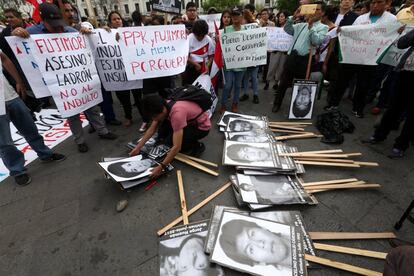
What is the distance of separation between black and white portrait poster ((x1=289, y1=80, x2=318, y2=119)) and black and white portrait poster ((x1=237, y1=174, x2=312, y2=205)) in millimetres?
2027

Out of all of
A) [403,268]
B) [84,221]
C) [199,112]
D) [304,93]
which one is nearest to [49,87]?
[84,221]

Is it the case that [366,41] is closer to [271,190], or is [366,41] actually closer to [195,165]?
[271,190]

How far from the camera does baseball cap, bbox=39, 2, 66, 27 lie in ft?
8.32

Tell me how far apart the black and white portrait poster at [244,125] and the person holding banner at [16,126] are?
9.49 feet

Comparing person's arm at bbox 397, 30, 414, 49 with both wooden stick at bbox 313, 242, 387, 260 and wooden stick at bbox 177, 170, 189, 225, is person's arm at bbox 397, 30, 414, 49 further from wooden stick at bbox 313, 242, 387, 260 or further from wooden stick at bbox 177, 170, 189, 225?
wooden stick at bbox 177, 170, 189, 225

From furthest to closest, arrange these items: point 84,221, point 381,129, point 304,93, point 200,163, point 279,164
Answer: point 304,93 → point 381,129 → point 200,163 → point 279,164 → point 84,221

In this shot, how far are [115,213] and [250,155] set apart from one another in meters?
1.80

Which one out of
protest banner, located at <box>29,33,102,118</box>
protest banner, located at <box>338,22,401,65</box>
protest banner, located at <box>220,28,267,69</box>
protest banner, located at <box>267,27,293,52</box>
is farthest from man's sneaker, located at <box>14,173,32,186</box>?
protest banner, located at <box>267,27,293,52</box>

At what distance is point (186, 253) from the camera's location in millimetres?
1812

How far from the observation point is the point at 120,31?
3150 millimetres

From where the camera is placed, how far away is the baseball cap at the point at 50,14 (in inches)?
99.8

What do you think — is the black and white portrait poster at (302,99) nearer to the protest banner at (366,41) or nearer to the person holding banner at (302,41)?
the person holding banner at (302,41)

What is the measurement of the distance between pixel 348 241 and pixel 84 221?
2.65 meters

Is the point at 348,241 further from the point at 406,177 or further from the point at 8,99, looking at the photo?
the point at 8,99
